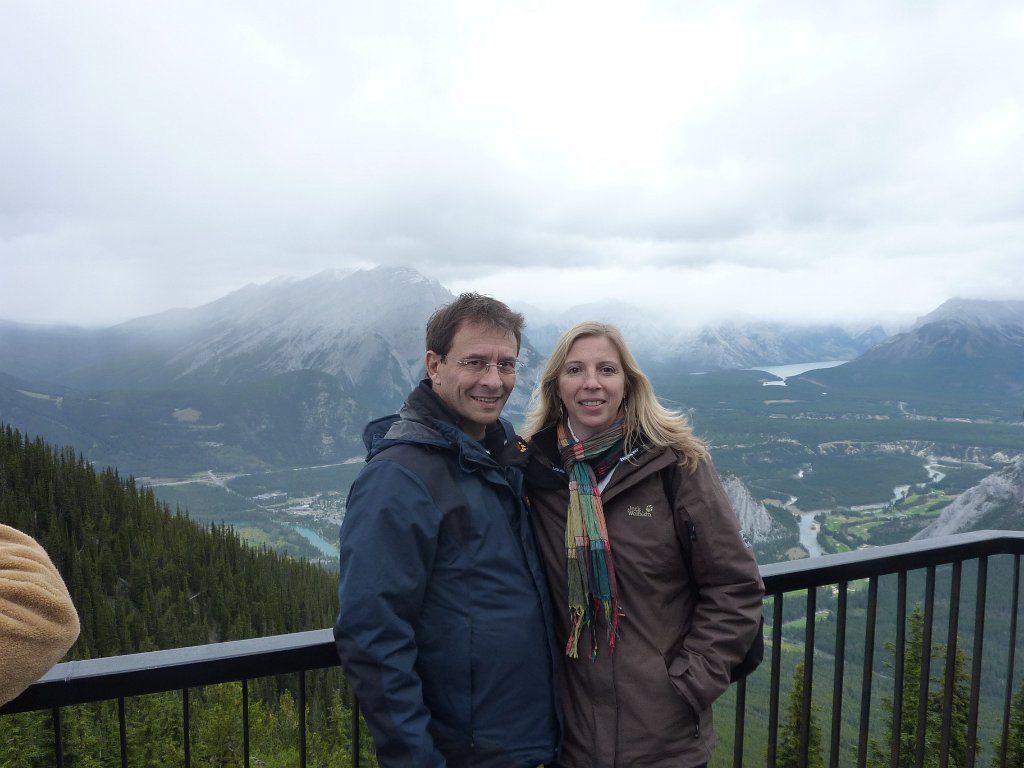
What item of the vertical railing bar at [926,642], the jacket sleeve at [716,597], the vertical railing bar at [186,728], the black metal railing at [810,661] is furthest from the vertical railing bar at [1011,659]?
the vertical railing bar at [186,728]

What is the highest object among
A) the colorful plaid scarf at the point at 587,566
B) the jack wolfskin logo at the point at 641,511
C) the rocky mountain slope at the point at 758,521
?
the jack wolfskin logo at the point at 641,511

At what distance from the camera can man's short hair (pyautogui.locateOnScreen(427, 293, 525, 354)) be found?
2.92 m

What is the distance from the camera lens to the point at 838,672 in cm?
348

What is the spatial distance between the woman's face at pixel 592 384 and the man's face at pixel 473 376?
0.41m

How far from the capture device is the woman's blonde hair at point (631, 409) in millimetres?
3002

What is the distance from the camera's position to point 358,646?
231 centimetres

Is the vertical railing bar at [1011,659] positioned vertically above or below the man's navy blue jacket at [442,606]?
below

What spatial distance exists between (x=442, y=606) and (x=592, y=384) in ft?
3.86

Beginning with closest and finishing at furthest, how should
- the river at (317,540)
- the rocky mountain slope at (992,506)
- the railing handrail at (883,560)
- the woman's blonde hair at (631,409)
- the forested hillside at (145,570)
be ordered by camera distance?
the woman's blonde hair at (631,409)
the railing handrail at (883,560)
the forested hillside at (145,570)
the rocky mountain slope at (992,506)
the river at (317,540)

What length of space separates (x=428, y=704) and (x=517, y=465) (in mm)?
946

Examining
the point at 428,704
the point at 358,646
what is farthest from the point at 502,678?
the point at 358,646

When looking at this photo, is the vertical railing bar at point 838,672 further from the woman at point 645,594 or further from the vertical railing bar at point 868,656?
the woman at point 645,594

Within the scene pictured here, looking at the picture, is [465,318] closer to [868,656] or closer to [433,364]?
[433,364]

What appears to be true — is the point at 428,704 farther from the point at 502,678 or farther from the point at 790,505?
the point at 790,505
